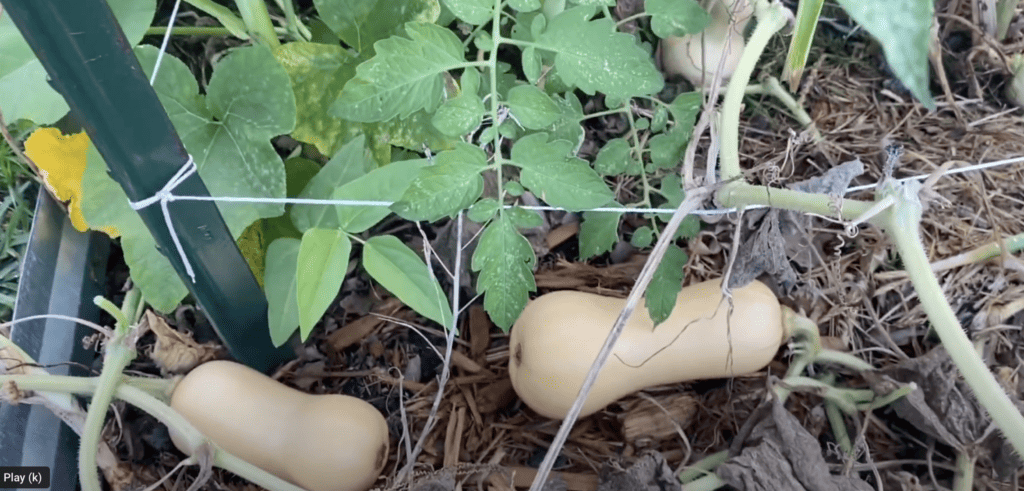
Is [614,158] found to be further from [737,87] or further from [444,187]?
[444,187]

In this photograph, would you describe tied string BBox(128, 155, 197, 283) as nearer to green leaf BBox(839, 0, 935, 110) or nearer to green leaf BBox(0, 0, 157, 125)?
green leaf BBox(0, 0, 157, 125)

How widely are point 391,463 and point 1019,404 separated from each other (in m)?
0.81

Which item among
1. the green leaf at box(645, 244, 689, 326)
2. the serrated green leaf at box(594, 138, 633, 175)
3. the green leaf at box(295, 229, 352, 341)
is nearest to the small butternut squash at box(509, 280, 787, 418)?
the green leaf at box(645, 244, 689, 326)

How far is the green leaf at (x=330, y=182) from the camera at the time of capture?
85 cm

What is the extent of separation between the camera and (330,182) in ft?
2.81

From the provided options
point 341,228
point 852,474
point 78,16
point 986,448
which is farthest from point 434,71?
point 986,448

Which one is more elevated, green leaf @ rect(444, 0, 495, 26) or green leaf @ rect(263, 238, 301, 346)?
green leaf @ rect(444, 0, 495, 26)

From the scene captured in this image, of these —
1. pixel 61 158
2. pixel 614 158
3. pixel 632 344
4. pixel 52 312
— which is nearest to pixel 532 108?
pixel 614 158

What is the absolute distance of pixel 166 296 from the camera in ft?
2.82

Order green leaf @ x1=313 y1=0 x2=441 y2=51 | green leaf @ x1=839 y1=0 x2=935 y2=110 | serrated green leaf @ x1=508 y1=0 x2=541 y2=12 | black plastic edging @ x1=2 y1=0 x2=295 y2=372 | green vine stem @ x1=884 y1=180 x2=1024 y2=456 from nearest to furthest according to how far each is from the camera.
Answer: green leaf @ x1=839 y1=0 x2=935 y2=110 < black plastic edging @ x1=2 y1=0 x2=295 y2=372 < green vine stem @ x1=884 y1=180 x2=1024 y2=456 < serrated green leaf @ x1=508 y1=0 x2=541 y2=12 < green leaf @ x1=313 y1=0 x2=441 y2=51

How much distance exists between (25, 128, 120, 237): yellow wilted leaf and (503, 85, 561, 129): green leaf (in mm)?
548

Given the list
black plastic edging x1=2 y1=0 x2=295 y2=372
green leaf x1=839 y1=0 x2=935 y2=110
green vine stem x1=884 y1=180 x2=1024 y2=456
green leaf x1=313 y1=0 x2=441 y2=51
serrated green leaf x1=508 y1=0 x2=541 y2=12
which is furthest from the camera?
green leaf x1=313 y1=0 x2=441 y2=51

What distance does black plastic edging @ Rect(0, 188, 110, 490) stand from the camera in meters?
0.86

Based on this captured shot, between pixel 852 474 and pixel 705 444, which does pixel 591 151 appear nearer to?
pixel 705 444
